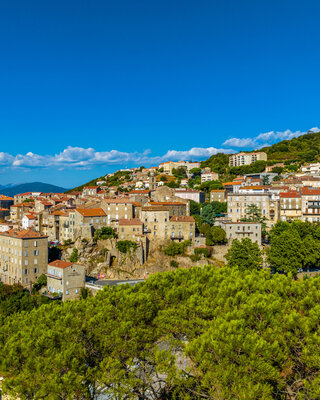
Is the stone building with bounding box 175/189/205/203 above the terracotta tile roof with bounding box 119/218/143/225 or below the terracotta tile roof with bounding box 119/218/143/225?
above

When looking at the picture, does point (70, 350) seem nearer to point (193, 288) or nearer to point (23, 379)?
point (23, 379)

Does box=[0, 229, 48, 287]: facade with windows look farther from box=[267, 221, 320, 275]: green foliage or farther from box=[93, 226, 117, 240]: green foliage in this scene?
box=[267, 221, 320, 275]: green foliage

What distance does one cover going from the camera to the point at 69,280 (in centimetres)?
4025

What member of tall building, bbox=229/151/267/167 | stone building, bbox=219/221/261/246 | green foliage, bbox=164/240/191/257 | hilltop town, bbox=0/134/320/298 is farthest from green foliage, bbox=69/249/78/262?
tall building, bbox=229/151/267/167

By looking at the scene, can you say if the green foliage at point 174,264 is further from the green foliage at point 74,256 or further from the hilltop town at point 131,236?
the green foliage at point 74,256

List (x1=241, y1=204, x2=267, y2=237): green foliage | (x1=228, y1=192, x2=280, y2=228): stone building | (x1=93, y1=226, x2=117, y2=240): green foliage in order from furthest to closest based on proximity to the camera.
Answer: (x1=228, y1=192, x2=280, y2=228): stone building → (x1=241, y1=204, x2=267, y2=237): green foliage → (x1=93, y1=226, x2=117, y2=240): green foliage

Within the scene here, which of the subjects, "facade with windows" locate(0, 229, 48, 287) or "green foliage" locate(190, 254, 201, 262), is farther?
"green foliage" locate(190, 254, 201, 262)

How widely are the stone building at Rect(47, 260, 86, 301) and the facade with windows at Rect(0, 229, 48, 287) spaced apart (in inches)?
192

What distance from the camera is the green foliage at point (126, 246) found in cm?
4781

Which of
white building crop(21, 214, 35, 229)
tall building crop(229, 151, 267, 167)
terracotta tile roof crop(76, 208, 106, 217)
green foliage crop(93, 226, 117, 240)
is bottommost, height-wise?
green foliage crop(93, 226, 117, 240)

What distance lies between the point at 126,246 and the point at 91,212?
9.36m

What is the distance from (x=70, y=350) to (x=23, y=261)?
1307 inches

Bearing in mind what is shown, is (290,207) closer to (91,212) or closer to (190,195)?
(190,195)

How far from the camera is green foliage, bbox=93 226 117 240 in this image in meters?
49.6
